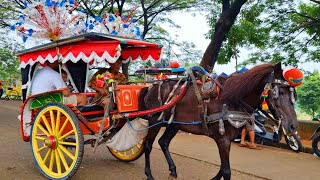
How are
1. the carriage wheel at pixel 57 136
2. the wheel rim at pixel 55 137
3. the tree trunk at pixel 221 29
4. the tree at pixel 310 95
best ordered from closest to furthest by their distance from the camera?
the carriage wheel at pixel 57 136
the wheel rim at pixel 55 137
the tree trunk at pixel 221 29
the tree at pixel 310 95

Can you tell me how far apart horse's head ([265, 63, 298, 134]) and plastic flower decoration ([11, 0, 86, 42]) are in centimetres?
374

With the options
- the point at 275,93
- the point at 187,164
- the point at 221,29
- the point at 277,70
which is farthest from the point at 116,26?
the point at 221,29

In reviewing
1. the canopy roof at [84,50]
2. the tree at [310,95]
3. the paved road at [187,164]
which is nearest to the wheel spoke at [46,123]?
the paved road at [187,164]

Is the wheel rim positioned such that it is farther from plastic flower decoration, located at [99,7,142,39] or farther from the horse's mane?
the horse's mane

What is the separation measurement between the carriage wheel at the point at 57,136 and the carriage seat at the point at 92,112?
0.29 metres

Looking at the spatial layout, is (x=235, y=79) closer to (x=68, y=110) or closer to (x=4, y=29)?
(x=68, y=110)

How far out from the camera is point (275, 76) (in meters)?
3.95

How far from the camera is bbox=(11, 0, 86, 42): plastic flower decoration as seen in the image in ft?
18.4

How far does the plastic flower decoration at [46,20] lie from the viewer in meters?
5.61

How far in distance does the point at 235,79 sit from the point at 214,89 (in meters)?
0.30

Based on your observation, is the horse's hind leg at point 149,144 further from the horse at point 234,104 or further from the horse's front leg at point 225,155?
the horse's front leg at point 225,155

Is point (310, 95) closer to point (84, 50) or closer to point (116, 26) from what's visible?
point (116, 26)

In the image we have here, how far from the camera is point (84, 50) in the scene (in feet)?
16.2

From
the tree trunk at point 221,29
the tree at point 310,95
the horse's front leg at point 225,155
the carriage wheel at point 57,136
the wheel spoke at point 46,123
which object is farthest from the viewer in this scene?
the tree at point 310,95
